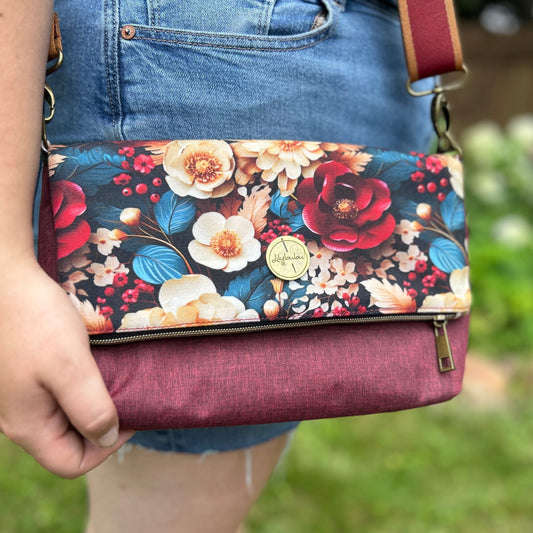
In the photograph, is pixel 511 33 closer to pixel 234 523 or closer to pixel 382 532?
pixel 382 532

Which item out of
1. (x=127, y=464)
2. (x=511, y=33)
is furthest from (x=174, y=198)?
(x=511, y=33)

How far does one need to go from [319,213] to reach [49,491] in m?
1.74

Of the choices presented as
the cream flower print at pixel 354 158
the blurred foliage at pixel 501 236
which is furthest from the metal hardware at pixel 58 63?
the blurred foliage at pixel 501 236

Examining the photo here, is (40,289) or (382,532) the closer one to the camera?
(40,289)

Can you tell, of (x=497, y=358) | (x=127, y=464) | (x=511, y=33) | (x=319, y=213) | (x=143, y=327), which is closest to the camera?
(x=143, y=327)

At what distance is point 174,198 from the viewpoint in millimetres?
908

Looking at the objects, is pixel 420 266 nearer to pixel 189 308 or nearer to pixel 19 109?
pixel 189 308

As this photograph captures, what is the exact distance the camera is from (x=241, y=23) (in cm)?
89

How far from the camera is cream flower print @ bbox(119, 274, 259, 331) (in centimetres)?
87

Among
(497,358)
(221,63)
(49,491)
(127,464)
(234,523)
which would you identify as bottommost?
(497,358)

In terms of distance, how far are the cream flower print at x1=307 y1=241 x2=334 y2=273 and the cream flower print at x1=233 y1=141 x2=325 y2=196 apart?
99 millimetres

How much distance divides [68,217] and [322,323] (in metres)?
0.44

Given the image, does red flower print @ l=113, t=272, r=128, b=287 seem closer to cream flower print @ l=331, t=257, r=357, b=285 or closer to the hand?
the hand

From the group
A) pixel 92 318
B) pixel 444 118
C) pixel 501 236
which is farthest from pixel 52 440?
pixel 501 236
